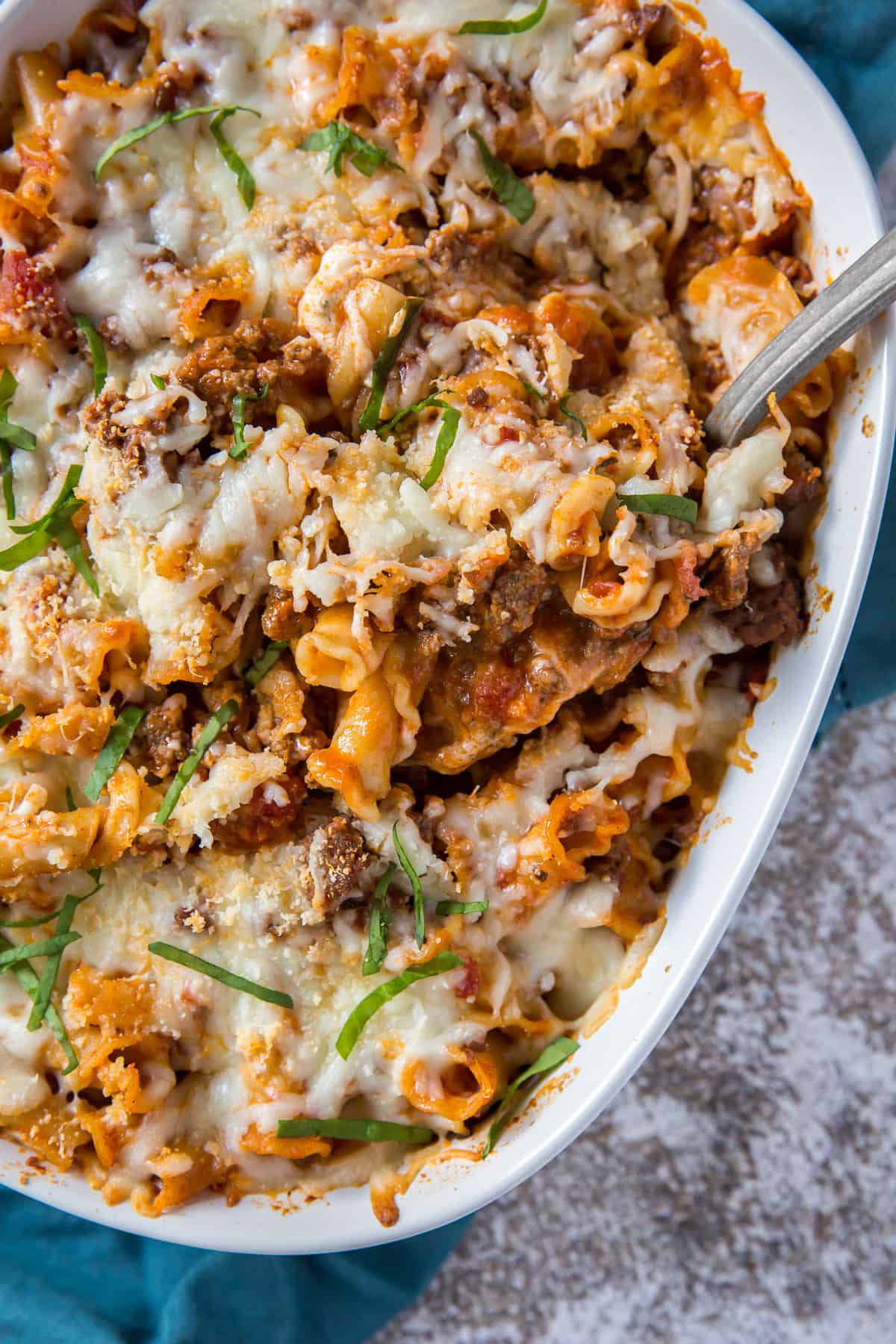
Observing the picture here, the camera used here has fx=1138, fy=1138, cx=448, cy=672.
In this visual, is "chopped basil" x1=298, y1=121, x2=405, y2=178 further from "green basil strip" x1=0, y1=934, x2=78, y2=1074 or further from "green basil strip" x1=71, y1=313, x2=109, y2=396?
"green basil strip" x1=0, y1=934, x2=78, y2=1074

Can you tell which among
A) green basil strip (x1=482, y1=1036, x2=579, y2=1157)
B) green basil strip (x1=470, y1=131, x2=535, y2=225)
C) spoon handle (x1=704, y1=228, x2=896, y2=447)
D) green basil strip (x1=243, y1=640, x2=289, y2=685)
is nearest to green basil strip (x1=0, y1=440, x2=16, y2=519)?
green basil strip (x1=243, y1=640, x2=289, y2=685)

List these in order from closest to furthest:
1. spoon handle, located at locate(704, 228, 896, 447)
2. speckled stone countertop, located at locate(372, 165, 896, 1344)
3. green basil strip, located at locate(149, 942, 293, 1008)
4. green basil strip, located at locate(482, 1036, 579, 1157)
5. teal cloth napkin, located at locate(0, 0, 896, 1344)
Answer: spoon handle, located at locate(704, 228, 896, 447) < green basil strip, located at locate(149, 942, 293, 1008) < green basil strip, located at locate(482, 1036, 579, 1157) < teal cloth napkin, located at locate(0, 0, 896, 1344) < speckled stone countertop, located at locate(372, 165, 896, 1344)

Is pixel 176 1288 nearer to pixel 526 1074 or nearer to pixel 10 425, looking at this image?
pixel 526 1074

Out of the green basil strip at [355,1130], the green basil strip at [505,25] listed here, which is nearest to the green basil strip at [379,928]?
the green basil strip at [355,1130]

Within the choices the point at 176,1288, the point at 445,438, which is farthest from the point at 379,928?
the point at 176,1288

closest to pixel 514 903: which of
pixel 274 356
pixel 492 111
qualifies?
pixel 274 356
